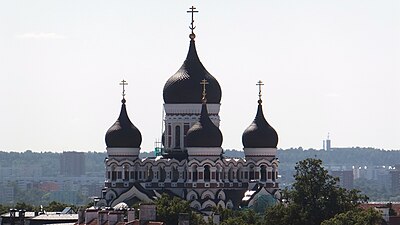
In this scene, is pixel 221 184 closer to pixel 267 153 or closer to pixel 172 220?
pixel 267 153

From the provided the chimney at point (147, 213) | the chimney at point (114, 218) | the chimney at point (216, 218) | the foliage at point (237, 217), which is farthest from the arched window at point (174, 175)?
the chimney at point (147, 213)

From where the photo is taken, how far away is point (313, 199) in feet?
294

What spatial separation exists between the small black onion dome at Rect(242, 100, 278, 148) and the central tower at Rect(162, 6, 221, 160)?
7.66 feet

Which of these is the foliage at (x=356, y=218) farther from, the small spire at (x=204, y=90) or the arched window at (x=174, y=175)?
the arched window at (x=174, y=175)

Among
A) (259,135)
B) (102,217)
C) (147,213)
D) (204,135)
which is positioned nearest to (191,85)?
(259,135)

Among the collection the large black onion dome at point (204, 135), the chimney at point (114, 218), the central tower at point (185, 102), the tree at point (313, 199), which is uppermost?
the central tower at point (185, 102)

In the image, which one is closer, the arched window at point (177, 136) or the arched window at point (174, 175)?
the arched window at point (174, 175)

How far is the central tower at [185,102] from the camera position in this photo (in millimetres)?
130625

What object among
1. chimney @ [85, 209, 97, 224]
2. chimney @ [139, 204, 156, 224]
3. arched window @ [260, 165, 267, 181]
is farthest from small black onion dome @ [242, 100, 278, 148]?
chimney @ [139, 204, 156, 224]

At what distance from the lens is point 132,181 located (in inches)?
5098

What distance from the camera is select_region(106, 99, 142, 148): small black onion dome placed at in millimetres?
129125

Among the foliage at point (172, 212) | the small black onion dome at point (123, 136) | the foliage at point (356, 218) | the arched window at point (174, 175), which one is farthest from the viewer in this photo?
the small black onion dome at point (123, 136)

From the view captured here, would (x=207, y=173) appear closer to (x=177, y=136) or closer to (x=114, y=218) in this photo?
(x=177, y=136)

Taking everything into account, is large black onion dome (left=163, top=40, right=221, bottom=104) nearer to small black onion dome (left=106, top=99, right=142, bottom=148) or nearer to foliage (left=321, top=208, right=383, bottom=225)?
small black onion dome (left=106, top=99, right=142, bottom=148)
